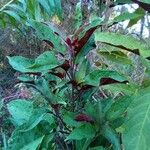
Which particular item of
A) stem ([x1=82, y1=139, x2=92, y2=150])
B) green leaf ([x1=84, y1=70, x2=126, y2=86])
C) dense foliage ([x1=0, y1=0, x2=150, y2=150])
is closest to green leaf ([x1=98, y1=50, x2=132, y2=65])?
dense foliage ([x1=0, y1=0, x2=150, y2=150])

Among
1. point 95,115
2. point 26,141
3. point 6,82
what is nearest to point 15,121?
point 26,141

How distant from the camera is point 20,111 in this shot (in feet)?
4.18

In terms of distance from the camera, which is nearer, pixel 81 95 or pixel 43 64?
pixel 43 64

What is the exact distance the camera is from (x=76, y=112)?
1.14 m

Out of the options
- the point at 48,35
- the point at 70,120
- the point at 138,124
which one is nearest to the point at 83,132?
the point at 70,120

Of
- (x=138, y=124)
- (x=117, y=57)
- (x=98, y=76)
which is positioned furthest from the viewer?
(x=117, y=57)

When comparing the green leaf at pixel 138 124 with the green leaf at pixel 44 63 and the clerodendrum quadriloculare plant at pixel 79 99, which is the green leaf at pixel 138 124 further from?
the green leaf at pixel 44 63

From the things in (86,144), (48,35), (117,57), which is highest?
(48,35)

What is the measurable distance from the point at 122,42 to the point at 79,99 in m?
0.22

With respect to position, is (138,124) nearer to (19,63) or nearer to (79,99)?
(79,99)

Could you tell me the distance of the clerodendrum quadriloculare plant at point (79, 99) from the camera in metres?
1.03

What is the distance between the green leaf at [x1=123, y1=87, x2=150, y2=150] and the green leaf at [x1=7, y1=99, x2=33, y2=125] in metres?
0.37

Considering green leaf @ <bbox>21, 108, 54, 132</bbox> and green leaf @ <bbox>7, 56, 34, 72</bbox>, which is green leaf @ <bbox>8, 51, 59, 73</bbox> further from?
green leaf @ <bbox>21, 108, 54, 132</bbox>

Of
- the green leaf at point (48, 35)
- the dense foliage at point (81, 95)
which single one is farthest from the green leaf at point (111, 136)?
the green leaf at point (48, 35)
